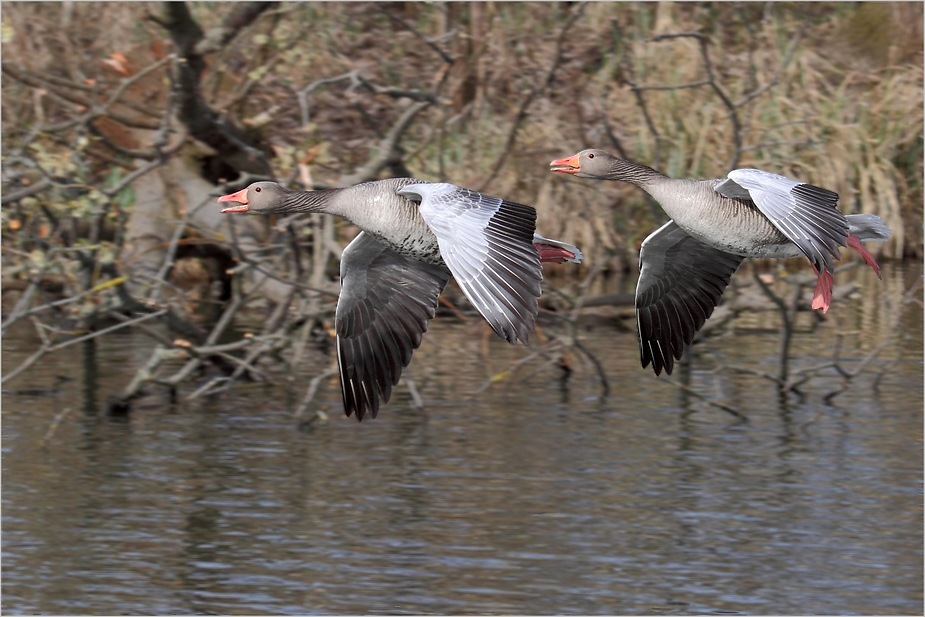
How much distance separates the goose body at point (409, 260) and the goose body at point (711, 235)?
84 cm

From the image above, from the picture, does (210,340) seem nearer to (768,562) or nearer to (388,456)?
(388,456)

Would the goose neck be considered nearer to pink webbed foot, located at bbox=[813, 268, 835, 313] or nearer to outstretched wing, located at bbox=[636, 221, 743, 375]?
outstretched wing, located at bbox=[636, 221, 743, 375]

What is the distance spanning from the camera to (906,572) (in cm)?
1625

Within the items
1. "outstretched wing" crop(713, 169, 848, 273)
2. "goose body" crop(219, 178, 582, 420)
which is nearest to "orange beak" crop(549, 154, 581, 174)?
"goose body" crop(219, 178, 582, 420)

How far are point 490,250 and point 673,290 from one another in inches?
97.3

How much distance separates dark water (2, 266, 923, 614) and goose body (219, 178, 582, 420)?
4.52m

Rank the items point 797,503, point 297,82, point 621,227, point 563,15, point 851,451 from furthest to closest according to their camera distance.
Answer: point 563,15, point 621,227, point 297,82, point 851,451, point 797,503

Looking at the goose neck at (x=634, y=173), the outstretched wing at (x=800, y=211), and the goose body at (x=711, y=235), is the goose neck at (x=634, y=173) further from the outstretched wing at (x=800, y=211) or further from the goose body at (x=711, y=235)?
the outstretched wing at (x=800, y=211)

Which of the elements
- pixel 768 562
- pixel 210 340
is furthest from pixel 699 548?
pixel 210 340

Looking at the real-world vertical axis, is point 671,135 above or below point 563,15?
below

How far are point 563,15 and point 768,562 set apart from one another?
14.6m

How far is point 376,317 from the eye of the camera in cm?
1113

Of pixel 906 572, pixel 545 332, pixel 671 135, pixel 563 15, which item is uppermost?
pixel 563 15

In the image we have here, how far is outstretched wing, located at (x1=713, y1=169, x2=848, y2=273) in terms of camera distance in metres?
8.67
